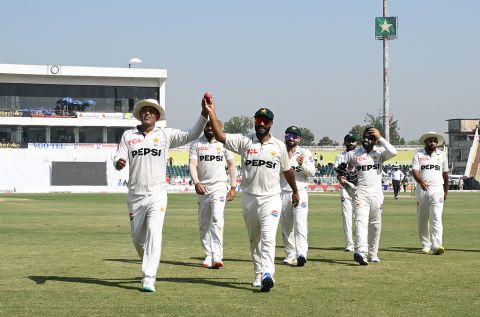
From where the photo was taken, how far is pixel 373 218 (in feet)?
52.1

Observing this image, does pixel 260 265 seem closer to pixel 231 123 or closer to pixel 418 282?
pixel 418 282

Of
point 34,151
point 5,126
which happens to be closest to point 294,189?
point 34,151

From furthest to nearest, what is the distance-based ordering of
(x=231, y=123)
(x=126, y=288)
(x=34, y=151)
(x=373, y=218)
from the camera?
(x=231, y=123) < (x=34, y=151) < (x=373, y=218) < (x=126, y=288)

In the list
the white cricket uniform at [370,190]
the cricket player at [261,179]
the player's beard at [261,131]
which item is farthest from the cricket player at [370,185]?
the player's beard at [261,131]

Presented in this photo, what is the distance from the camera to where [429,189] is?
17891 mm

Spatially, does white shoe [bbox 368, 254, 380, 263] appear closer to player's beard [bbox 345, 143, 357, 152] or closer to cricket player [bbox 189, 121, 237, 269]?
player's beard [bbox 345, 143, 357, 152]

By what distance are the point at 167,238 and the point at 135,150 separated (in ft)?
30.7

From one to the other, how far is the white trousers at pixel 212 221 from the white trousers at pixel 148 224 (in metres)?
2.90

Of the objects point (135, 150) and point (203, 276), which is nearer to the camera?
point (135, 150)

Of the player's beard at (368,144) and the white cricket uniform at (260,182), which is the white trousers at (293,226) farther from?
the white cricket uniform at (260,182)

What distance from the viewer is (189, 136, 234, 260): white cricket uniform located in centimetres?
1515

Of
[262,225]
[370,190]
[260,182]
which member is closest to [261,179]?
[260,182]

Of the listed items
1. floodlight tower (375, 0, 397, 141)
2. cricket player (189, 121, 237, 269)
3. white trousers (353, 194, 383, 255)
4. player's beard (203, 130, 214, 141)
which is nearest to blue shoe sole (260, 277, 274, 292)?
cricket player (189, 121, 237, 269)

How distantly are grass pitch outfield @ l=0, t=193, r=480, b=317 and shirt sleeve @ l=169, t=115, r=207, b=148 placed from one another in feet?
6.16
